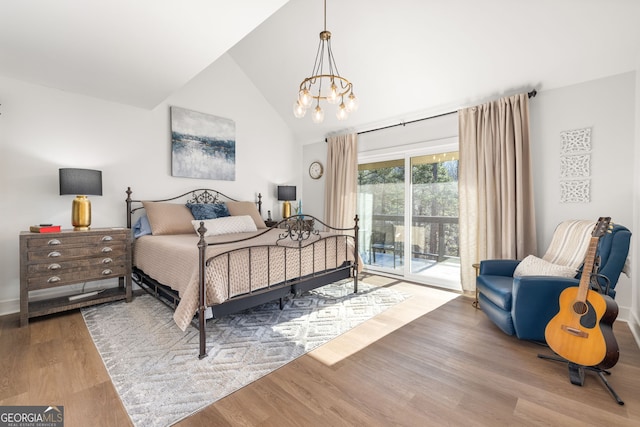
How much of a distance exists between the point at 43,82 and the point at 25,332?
2.55 meters

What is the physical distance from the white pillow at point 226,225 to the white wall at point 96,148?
1001 millimetres

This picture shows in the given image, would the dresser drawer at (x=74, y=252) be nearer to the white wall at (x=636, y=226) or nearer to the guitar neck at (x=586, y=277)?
the guitar neck at (x=586, y=277)

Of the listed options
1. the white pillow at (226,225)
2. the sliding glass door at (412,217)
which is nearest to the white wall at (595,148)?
the sliding glass door at (412,217)

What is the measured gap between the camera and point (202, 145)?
4.36 meters

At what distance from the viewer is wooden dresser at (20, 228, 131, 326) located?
8.64 ft

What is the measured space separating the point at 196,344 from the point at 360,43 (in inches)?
146

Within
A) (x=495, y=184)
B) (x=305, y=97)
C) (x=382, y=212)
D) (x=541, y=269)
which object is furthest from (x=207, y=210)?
(x=541, y=269)

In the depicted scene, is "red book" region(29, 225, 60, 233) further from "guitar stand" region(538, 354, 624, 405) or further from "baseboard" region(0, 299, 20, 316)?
"guitar stand" region(538, 354, 624, 405)

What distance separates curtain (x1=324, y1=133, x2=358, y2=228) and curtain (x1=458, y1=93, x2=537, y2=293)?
5.51 feet

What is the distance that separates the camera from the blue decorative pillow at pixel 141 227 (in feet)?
11.6

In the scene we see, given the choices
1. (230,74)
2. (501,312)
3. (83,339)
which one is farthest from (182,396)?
(230,74)

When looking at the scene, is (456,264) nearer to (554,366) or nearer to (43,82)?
(554,366)

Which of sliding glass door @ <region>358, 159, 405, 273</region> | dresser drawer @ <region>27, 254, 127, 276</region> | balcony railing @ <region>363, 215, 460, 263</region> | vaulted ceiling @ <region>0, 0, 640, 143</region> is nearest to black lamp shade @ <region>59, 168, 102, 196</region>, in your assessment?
dresser drawer @ <region>27, 254, 127, 276</region>

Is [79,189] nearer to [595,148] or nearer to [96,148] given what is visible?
[96,148]
